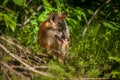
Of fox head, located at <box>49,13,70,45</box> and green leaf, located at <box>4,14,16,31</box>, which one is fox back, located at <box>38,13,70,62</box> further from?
green leaf, located at <box>4,14,16,31</box>

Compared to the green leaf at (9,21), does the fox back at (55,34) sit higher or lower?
lower

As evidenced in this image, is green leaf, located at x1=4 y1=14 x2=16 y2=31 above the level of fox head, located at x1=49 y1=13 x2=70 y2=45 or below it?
above

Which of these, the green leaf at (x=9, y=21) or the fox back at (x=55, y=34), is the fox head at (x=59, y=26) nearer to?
the fox back at (x=55, y=34)

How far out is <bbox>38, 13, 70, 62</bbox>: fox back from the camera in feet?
15.3

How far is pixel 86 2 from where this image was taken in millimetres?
6773

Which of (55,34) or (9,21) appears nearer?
(9,21)

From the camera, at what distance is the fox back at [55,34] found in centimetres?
468

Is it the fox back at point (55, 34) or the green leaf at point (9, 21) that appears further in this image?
the fox back at point (55, 34)

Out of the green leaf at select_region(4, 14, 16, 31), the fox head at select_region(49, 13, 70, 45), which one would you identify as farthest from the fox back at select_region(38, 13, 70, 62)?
the green leaf at select_region(4, 14, 16, 31)

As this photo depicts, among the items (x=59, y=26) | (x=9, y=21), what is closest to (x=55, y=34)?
(x=59, y=26)

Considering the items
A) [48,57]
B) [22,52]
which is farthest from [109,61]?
[22,52]

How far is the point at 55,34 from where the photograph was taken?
4672 mm

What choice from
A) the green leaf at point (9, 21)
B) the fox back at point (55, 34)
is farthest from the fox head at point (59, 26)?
the green leaf at point (9, 21)

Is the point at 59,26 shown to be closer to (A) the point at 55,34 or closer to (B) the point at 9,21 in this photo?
(A) the point at 55,34
